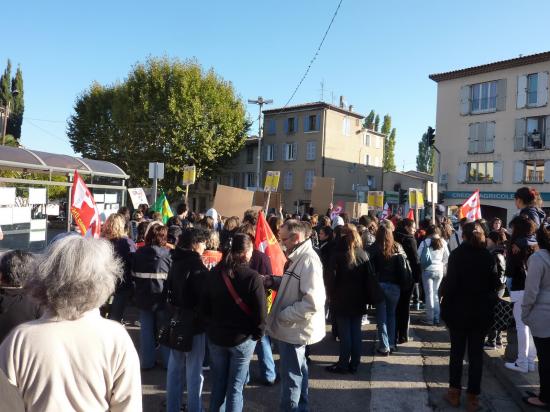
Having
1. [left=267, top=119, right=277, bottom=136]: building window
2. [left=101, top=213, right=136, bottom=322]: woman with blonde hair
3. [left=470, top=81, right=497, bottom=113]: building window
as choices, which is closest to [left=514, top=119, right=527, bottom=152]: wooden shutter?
[left=470, top=81, right=497, bottom=113]: building window

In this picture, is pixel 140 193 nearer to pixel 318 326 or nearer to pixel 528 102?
pixel 318 326

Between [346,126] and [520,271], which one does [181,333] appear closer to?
[520,271]

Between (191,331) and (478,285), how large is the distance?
2825 mm

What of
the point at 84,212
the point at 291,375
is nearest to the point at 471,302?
the point at 291,375

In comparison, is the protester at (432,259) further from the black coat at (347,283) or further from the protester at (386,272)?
the black coat at (347,283)

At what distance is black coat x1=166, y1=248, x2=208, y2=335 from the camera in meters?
4.16

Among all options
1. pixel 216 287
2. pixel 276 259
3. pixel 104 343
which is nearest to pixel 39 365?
pixel 104 343

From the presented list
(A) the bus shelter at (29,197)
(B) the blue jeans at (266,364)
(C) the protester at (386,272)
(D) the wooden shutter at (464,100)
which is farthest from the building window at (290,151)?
(B) the blue jeans at (266,364)

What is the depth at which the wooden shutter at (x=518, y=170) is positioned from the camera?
106 feet

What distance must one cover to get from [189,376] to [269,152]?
39399 mm

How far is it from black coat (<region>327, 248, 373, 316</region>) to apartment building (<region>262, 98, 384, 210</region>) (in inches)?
1311

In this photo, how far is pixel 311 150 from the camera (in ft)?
131

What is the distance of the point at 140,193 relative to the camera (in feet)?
42.2

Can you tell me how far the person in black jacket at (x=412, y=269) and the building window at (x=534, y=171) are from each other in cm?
2881
